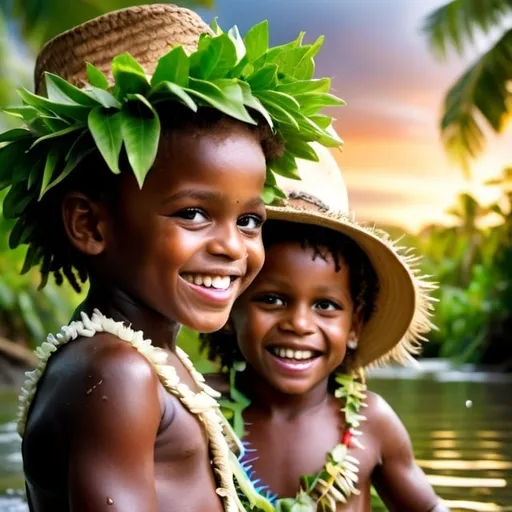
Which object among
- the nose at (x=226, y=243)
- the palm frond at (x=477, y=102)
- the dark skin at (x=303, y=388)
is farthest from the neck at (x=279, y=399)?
the palm frond at (x=477, y=102)

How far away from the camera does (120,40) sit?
5.45 feet

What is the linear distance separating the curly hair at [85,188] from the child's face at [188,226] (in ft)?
0.06

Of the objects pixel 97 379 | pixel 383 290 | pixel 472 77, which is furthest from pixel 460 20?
pixel 97 379

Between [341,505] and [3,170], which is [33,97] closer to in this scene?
[3,170]

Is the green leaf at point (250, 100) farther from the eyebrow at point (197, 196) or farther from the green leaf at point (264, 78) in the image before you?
the eyebrow at point (197, 196)

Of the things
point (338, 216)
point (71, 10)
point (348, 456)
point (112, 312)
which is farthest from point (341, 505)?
point (71, 10)

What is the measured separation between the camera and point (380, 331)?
246cm

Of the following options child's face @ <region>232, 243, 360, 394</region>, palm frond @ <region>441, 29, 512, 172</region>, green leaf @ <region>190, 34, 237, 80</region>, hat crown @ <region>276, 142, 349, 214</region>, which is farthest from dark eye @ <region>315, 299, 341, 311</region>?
palm frond @ <region>441, 29, 512, 172</region>

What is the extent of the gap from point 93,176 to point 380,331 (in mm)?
1167

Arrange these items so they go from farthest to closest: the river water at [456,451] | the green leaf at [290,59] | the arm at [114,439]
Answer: the river water at [456,451]
the green leaf at [290,59]
the arm at [114,439]

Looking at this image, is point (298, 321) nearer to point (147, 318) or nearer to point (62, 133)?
point (147, 318)

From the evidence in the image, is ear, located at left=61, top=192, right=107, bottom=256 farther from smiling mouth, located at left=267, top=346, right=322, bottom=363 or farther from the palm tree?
the palm tree

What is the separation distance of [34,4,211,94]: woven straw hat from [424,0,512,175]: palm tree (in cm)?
974

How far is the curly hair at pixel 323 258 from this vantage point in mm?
2262
